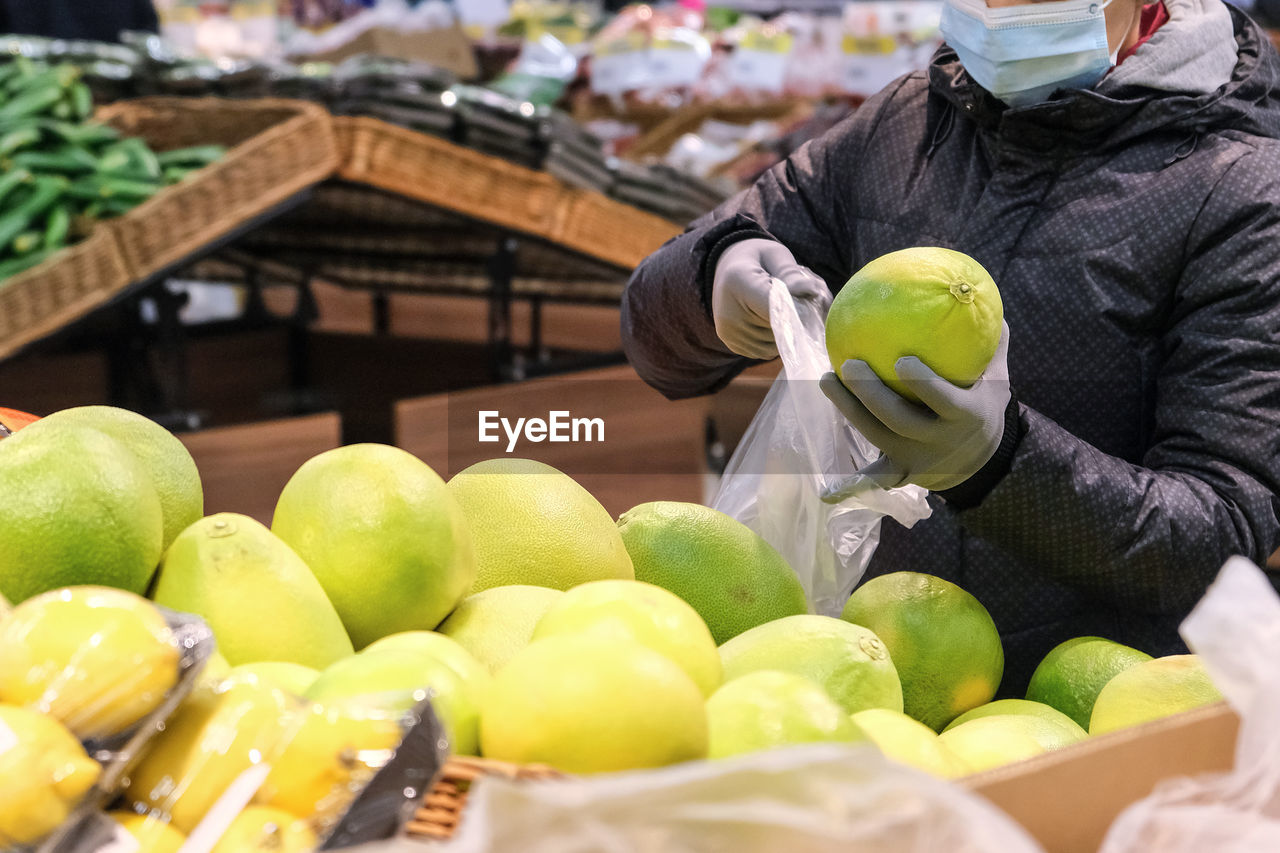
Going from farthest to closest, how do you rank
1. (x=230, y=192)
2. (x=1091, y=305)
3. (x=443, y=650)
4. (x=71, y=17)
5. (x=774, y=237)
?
(x=71, y=17), (x=230, y=192), (x=774, y=237), (x=1091, y=305), (x=443, y=650)

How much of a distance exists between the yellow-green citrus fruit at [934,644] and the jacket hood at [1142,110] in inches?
27.1

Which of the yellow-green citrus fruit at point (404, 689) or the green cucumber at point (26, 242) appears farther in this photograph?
the green cucumber at point (26, 242)

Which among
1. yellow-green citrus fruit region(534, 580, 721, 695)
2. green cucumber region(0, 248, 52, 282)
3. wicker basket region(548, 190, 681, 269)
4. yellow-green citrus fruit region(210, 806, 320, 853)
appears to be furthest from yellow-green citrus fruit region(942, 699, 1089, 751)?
green cucumber region(0, 248, 52, 282)

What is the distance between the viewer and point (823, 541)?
4.24ft

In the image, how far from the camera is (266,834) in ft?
2.05

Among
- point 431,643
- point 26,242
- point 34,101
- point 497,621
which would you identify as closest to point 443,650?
point 431,643

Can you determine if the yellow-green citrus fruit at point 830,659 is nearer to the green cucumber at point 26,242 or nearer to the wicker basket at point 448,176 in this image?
the wicker basket at point 448,176

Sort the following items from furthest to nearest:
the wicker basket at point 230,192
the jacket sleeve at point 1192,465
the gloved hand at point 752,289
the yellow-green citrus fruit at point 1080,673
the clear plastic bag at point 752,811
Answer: the wicker basket at point 230,192 < the gloved hand at point 752,289 < the jacket sleeve at point 1192,465 < the yellow-green citrus fruit at point 1080,673 < the clear plastic bag at point 752,811

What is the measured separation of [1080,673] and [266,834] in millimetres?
678

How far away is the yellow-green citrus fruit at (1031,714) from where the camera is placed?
900mm

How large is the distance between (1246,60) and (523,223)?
74.0 inches

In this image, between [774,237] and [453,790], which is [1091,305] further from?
[453,790]

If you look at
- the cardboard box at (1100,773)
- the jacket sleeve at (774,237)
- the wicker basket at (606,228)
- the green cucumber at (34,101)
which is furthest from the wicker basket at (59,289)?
the cardboard box at (1100,773)

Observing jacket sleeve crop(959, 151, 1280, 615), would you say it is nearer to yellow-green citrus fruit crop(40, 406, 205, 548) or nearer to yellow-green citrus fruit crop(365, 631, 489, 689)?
yellow-green citrus fruit crop(365, 631, 489, 689)
